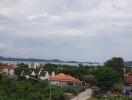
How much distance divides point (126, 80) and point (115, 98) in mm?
20453

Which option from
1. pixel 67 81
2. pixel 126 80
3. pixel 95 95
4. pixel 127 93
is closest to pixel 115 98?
pixel 95 95

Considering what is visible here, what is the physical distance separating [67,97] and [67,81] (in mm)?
16907

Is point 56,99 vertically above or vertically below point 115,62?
below

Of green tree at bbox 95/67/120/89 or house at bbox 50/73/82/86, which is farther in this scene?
house at bbox 50/73/82/86

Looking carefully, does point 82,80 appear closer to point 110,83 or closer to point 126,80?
point 126,80

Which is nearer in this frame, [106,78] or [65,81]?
[106,78]

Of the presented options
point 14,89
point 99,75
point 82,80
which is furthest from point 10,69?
point 14,89

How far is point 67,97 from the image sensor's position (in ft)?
121

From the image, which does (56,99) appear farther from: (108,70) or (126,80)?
(126,80)

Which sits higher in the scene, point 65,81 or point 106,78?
point 106,78

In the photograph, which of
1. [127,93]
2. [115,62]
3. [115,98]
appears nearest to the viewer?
[115,98]

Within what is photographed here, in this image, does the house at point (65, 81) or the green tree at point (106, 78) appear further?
the house at point (65, 81)

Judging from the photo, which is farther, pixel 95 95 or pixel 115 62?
pixel 115 62

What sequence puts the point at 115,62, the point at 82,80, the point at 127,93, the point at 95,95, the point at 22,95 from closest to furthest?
the point at 22,95 < the point at 95,95 < the point at 127,93 < the point at 82,80 < the point at 115,62
